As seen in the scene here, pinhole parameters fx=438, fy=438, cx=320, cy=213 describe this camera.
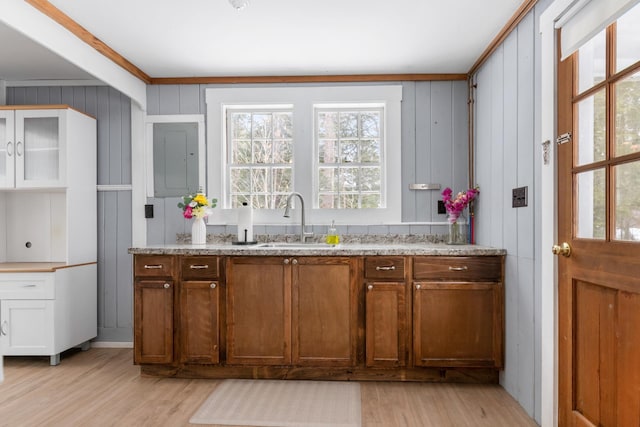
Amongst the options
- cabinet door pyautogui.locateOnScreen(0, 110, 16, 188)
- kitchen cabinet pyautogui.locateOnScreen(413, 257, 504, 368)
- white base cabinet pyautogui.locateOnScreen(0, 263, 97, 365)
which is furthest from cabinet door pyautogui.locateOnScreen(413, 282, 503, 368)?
cabinet door pyautogui.locateOnScreen(0, 110, 16, 188)

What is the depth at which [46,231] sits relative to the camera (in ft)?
12.6

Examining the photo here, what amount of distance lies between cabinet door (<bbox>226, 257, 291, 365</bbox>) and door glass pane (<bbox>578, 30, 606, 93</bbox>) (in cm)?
197

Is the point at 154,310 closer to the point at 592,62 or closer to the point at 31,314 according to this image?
the point at 31,314

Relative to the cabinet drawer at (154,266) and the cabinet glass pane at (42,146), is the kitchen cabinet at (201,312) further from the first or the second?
the cabinet glass pane at (42,146)

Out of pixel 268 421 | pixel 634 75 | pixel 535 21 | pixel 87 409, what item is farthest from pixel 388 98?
pixel 87 409

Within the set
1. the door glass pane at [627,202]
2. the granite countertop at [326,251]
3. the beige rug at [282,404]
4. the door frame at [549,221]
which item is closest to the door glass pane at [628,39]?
the door glass pane at [627,202]

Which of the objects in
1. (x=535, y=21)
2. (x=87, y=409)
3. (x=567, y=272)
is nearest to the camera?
(x=567, y=272)

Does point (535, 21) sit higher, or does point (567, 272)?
point (535, 21)

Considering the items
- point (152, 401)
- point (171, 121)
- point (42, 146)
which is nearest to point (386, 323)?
point (152, 401)

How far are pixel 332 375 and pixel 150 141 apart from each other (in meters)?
2.46

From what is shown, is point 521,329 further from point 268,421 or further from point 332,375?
point 268,421

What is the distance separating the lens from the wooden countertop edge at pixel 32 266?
3343 mm

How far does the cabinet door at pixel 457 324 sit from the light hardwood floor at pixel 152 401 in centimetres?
21

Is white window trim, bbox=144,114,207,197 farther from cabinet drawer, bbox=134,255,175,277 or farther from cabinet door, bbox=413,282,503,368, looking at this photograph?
cabinet door, bbox=413,282,503,368
